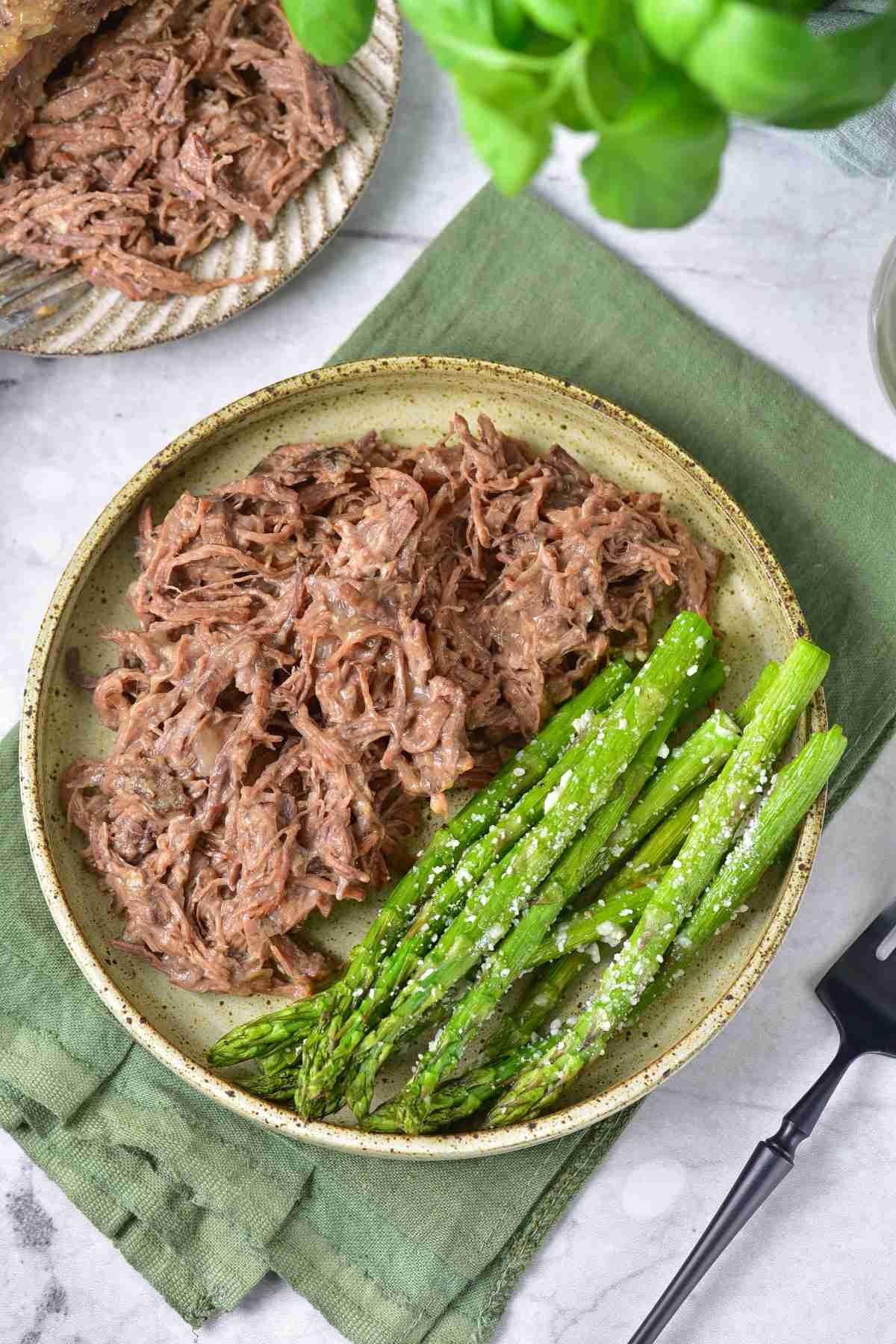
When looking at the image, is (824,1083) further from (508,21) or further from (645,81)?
(508,21)

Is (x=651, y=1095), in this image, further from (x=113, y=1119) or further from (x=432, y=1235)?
(x=113, y=1119)

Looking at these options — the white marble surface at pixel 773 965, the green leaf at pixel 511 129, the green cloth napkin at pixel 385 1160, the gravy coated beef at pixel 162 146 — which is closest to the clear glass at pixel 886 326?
the white marble surface at pixel 773 965

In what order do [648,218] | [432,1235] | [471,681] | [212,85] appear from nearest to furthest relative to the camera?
[648,218]
[471,681]
[432,1235]
[212,85]

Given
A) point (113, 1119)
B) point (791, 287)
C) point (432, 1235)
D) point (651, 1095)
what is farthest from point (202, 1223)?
point (791, 287)

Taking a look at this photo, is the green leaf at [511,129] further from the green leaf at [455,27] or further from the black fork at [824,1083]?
the black fork at [824,1083]

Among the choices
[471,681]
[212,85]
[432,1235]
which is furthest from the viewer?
[212,85]
